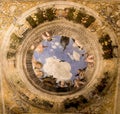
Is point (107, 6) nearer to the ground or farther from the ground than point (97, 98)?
farther from the ground

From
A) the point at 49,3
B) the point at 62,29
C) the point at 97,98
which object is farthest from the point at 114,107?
the point at 49,3

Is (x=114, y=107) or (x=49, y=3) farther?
(x=114, y=107)

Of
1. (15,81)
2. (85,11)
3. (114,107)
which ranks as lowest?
(114,107)

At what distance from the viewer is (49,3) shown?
1235 centimetres

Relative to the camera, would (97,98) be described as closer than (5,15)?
No

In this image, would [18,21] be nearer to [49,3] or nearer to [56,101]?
[49,3]

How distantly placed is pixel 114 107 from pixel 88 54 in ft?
6.83

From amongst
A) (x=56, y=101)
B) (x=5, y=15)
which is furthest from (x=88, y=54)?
(x=5, y=15)

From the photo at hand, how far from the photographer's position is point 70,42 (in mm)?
12703

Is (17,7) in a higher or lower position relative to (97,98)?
higher

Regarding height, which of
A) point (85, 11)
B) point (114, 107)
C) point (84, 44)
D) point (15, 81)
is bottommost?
point (114, 107)

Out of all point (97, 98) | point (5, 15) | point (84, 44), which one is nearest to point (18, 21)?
point (5, 15)

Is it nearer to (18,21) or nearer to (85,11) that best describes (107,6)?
(85,11)

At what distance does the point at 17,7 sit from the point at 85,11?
6.94ft
